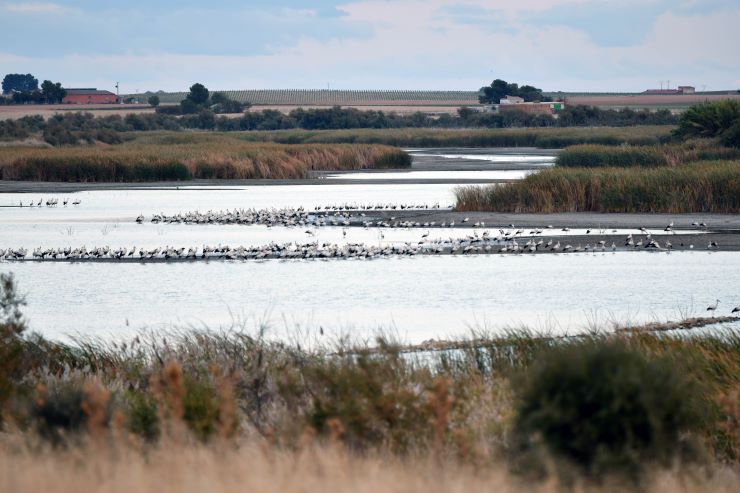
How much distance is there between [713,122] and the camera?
5562cm

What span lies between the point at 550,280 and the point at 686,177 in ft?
52.7

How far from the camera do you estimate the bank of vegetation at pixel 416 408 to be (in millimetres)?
8016

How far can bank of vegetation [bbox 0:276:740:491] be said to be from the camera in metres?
8.02

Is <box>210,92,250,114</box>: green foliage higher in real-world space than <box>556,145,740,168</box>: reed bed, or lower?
higher

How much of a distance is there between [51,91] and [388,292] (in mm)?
167492

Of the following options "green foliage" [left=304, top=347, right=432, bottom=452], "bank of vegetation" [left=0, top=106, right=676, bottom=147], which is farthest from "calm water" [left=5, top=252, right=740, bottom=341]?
"bank of vegetation" [left=0, top=106, right=676, bottom=147]

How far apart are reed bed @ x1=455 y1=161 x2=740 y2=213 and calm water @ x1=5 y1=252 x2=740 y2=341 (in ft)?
33.2

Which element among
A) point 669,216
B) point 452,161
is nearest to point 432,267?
point 669,216

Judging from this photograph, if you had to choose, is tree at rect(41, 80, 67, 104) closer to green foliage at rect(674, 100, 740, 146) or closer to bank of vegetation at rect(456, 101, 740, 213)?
green foliage at rect(674, 100, 740, 146)

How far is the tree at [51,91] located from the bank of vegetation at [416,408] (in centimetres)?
17414

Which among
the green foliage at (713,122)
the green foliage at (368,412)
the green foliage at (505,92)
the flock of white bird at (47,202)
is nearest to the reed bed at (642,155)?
the green foliage at (713,122)

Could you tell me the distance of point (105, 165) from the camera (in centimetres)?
5659

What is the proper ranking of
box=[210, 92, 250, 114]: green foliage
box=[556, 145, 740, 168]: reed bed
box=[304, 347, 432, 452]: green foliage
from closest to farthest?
box=[304, 347, 432, 452]: green foliage < box=[556, 145, 740, 168]: reed bed < box=[210, 92, 250, 114]: green foliage

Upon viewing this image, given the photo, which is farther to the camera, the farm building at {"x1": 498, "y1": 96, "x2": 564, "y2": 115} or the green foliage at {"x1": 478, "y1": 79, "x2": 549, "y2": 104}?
the green foliage at {"x1": 478, "y1": 79, "x2": 549, "y2": 104}
